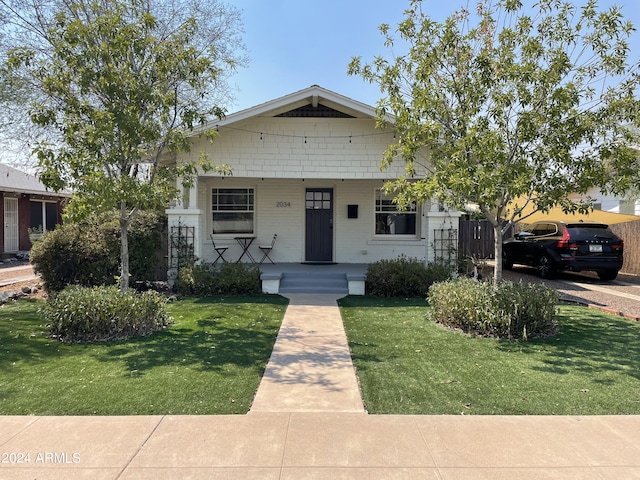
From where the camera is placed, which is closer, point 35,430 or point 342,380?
point 35,430

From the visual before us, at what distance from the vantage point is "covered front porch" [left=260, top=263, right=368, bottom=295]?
994 cm

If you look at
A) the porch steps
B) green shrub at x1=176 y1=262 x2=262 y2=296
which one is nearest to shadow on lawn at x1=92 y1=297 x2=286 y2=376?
green shrub at x1=176 y1=262 x2=262 y2=296

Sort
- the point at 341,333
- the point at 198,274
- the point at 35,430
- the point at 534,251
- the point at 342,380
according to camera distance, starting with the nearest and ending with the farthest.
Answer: the point at 35,430, the point at 342,380, the point at 341,333, the point at 198,274, the point at 534,251

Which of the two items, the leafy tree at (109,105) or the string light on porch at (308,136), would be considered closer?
the leafy tree at (109,105)

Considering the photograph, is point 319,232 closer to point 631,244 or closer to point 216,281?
point 216,281

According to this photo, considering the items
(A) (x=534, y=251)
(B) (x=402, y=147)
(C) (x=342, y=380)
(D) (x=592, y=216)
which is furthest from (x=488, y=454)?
(D) (x=592, y=216)

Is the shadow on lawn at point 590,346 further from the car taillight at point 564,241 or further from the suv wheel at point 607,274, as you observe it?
the suv wheel at point 607,274

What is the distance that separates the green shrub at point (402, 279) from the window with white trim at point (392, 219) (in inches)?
132

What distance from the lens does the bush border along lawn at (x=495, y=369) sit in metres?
4.06

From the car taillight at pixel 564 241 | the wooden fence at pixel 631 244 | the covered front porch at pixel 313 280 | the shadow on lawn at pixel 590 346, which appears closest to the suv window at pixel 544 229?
the car taillight at pixel 564 241

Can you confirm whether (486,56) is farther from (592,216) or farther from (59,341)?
(592,216)

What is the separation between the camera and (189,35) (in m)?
7.35

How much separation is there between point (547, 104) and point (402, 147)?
2.15 meters

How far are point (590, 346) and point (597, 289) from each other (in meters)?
6.04
